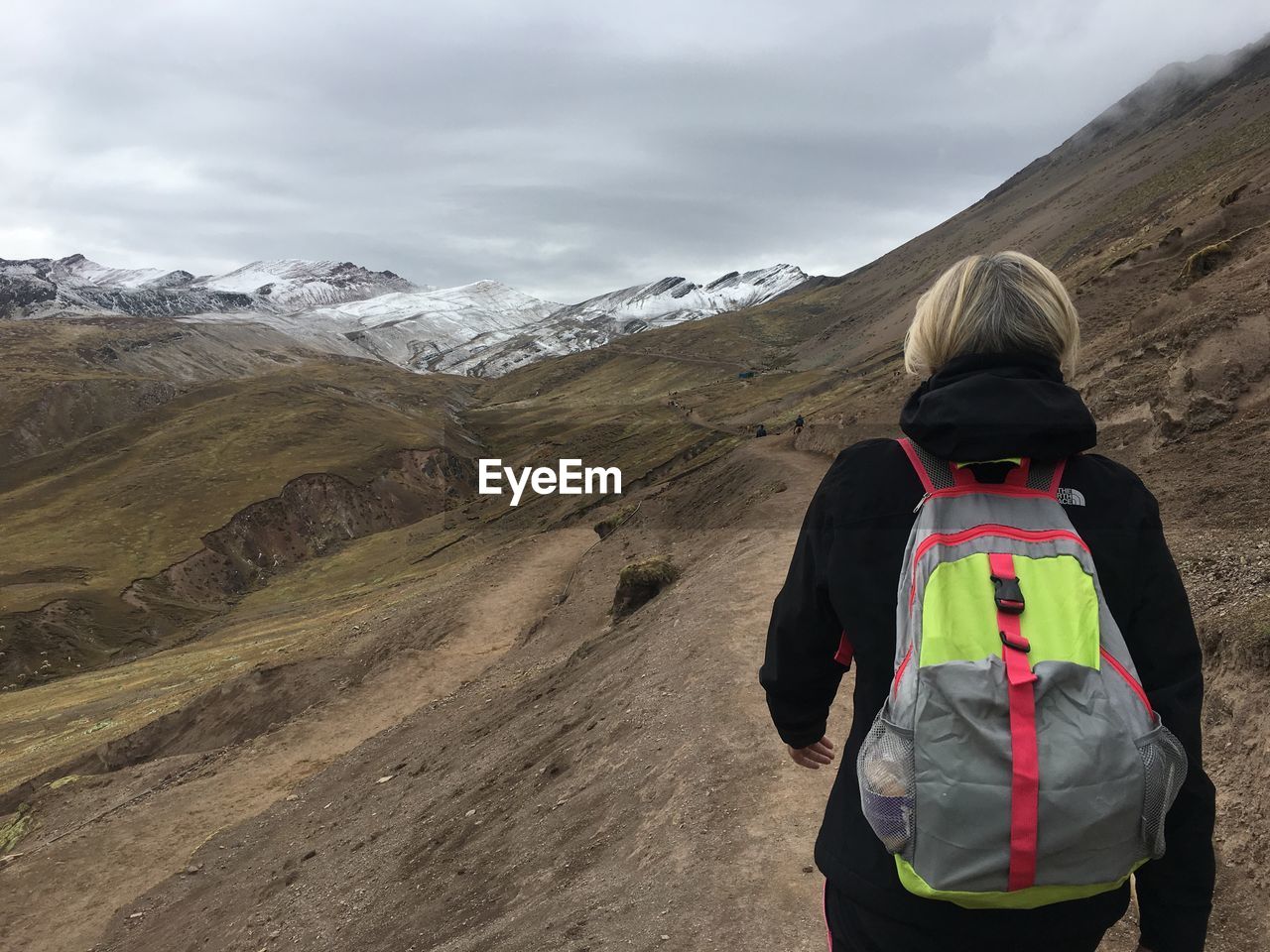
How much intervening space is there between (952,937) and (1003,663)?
901 mm

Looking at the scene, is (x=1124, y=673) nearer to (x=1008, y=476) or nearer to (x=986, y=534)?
(x=986, y=534)

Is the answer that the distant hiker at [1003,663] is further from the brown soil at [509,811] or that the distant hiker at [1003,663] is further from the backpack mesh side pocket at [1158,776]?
the brown soil at [509,811]

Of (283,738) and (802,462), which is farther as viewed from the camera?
(802,462)

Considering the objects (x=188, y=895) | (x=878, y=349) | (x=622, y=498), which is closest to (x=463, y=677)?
(x=188, y=895)

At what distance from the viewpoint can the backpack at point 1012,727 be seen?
1924mm

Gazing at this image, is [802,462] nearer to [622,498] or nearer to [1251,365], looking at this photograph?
[622,498]

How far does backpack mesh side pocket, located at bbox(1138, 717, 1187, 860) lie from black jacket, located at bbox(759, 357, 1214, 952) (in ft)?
0.60

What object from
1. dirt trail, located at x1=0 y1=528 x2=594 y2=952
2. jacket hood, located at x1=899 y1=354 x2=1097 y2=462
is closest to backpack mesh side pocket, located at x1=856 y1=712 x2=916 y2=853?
jacket hood, located at x1=899 y1=354 x2=1097 y2=462

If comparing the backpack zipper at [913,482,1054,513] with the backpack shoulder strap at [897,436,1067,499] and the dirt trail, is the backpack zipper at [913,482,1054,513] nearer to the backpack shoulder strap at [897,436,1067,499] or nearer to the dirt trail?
the backpack shoulder strap at [897,436,1067,499]

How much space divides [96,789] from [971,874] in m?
24.6

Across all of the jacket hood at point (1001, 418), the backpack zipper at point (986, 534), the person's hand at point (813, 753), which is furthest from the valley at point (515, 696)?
the jacket hood at point (1001, 418)

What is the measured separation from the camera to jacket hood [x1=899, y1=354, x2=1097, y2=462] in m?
→ 2.14

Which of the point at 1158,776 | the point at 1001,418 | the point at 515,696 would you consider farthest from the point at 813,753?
the point at 515,696

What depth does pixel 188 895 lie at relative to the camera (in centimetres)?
1431
